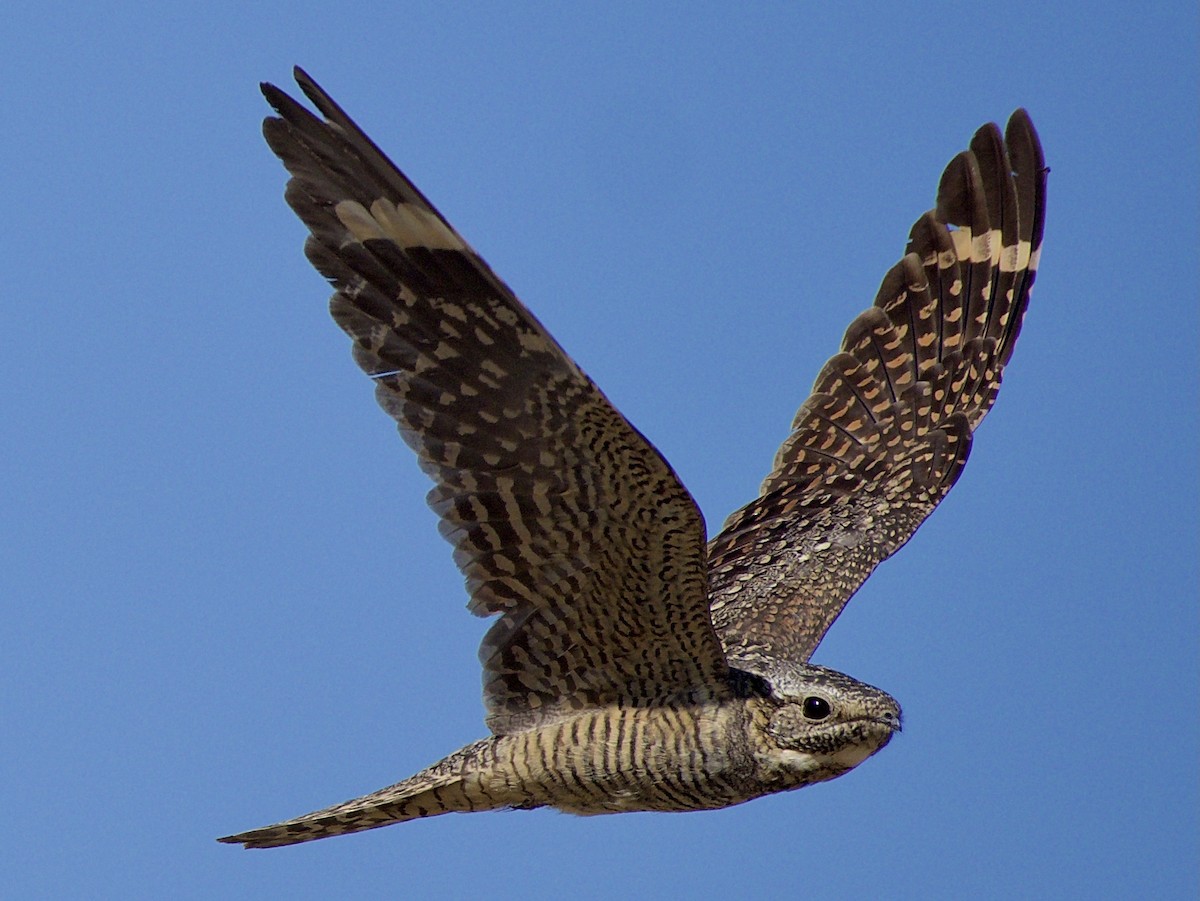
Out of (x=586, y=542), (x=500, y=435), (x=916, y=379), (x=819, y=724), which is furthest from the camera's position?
(x=916, y=379)

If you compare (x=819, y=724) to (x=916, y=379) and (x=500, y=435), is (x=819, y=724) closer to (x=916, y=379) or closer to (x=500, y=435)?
(x=500, y=435)

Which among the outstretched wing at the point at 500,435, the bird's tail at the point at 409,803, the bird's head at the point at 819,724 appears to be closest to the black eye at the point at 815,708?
the bird's head at the point at 819,724

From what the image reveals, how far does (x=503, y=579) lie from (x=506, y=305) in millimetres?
1203

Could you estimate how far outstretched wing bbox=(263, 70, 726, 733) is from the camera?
6.04 metres

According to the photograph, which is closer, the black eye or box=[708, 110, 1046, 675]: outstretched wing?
the black eye

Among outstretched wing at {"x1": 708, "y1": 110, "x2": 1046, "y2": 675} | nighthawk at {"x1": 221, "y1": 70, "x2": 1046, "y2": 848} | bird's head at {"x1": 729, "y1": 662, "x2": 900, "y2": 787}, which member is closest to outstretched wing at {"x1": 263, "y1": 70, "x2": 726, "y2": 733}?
nighthawk at {"x1": 221, "y1": 70, "x2": 1046, "y2": 848}

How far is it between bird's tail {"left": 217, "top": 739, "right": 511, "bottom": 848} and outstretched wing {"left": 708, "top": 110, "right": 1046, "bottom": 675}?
193 centimetres

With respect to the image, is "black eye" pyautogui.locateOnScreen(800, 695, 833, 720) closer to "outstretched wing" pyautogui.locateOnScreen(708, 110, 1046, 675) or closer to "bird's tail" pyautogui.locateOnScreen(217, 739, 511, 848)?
"bird's tail" pyautogui.locateOnScreen(217, 739, 511, 848)

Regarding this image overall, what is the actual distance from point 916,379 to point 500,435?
3704 mm

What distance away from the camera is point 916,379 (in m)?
9.48

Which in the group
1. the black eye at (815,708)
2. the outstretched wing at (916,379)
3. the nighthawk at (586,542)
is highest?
the outstretched wing at (916,379)

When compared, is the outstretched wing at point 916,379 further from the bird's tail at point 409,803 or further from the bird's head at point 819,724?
the bird's tail at point 409,803

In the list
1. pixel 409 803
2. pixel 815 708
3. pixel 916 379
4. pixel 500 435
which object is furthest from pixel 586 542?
pixel 916 379

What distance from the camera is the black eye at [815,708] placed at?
7.00 metres
